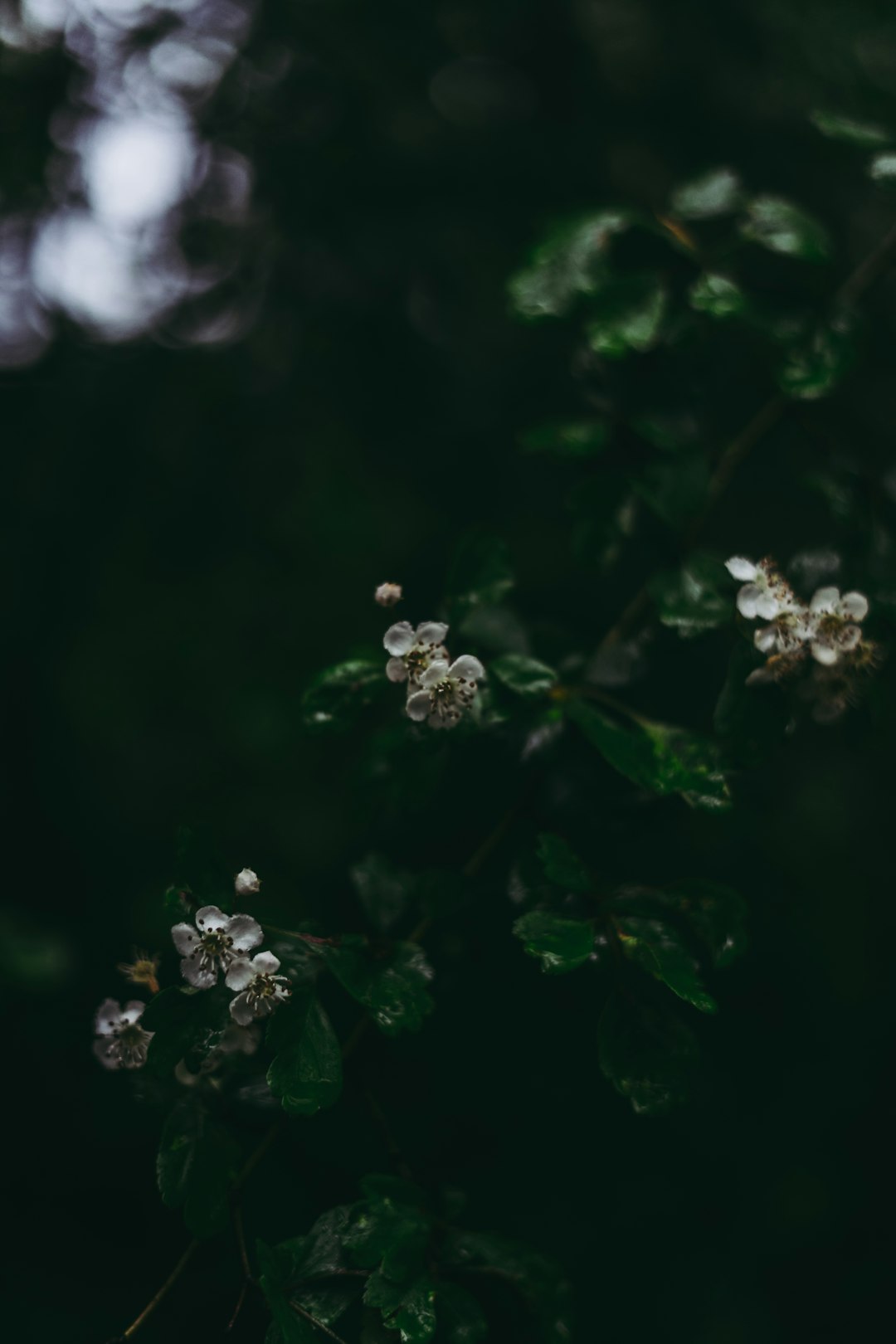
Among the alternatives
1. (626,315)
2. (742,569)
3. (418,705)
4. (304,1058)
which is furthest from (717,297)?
(304,1058)

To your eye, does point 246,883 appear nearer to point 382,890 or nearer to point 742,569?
point 382,890

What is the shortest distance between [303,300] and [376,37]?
0.86m

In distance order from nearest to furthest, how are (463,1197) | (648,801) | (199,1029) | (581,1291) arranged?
(199,1029) → (463,1197) → (648,801) → (581,1291)

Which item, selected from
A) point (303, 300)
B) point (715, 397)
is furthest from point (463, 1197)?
point (303, 300)

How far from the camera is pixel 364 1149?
4.03ft

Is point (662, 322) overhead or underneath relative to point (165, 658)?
overhead

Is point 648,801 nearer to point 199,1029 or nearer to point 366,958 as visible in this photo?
point 366,958

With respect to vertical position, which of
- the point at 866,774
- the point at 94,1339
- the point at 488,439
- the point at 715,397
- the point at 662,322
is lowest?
the point at 94,1339

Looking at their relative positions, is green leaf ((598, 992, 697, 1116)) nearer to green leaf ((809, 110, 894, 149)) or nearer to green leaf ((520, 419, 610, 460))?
green leaf ((520, 419, 610, 460))

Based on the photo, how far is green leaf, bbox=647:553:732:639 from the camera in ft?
4.04

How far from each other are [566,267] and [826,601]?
615 mm

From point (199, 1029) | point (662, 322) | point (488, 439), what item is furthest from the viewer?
point (488, 439)

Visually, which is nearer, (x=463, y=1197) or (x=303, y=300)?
(x=463, y=1197)

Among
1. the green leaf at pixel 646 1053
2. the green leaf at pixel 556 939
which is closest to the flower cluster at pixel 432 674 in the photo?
the green leaf at pixel 556 939
